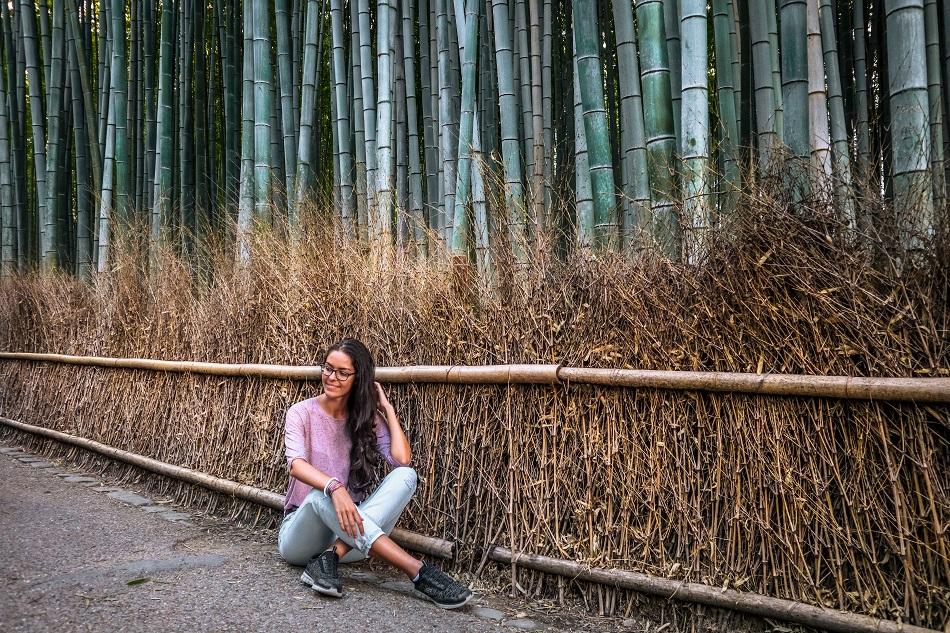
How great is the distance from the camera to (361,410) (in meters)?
Result: 2.53

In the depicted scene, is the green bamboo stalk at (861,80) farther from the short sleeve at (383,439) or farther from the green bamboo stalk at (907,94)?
A: the short sleeve at (383,439)

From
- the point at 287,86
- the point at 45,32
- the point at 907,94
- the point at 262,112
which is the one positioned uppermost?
the point at 45,32

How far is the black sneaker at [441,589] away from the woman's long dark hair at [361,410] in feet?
1.42

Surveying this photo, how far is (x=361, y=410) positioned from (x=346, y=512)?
1.23 ft

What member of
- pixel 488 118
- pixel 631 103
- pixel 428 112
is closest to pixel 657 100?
pixel 631 103

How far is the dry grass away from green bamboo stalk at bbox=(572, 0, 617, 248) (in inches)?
25.3

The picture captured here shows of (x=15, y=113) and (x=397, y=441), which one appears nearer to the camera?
(x=397, y=441)

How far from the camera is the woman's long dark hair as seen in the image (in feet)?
8.29

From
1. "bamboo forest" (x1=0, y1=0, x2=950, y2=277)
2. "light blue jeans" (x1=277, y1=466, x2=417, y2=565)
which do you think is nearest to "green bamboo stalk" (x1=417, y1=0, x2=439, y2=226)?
"bamboo forest" (x1=0, y1=0, x2=950, y2=277)

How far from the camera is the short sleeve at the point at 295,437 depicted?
2.43m

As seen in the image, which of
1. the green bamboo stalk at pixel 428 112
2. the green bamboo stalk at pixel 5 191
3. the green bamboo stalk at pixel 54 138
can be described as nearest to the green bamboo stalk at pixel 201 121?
the green bamboo stalk at pixel 54 138

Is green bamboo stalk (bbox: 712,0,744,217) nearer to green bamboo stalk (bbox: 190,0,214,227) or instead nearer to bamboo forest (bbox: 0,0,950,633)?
bamboo forest (bbox: 0,0,950,633)

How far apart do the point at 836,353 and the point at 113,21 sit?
631 cm

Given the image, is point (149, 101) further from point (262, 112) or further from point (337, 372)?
point (337, 372)
